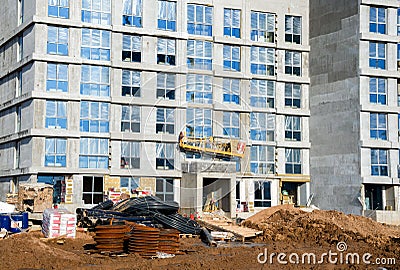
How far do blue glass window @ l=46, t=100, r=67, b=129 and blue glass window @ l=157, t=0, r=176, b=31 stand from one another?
348 inches

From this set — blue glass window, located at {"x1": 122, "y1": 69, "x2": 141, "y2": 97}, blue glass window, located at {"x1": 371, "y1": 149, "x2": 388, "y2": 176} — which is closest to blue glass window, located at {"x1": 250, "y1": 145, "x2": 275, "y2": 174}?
blue glass window, located at {"x1": 371, "y1": 149, "x2": 388, "y2": 176}

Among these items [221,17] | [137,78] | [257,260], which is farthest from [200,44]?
[257,260]

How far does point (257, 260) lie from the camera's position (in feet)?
65.9

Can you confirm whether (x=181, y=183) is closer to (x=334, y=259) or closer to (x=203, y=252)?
(x=203, y=252)

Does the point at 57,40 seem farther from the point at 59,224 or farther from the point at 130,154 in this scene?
the point at 59,224

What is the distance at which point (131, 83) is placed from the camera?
4059 centimetres

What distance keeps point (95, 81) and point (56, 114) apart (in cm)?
345

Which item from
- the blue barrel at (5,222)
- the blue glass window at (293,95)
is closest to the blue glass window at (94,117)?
the blue barrel at (5,222)

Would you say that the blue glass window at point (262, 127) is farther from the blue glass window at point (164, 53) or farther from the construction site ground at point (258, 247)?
the construction site ground at point (258, 247)

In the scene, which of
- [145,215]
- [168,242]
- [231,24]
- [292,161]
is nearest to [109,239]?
[168,242]

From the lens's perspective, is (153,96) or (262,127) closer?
(153,96)

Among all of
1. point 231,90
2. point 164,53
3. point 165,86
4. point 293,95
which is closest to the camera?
point 165,86

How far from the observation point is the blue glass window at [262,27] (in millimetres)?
44500

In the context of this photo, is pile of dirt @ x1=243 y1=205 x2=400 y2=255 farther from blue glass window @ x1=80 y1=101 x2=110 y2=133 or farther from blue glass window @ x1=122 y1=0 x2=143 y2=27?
blue glass window @ x1=122 y1=0 x2=143 y2=27
